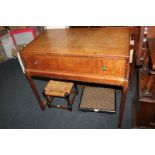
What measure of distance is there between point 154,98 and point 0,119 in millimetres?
1872

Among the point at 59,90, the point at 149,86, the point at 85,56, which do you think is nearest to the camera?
the point at 85,56

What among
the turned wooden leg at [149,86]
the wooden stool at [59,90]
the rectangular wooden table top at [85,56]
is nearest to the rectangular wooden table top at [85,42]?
the rectangular wooden table top at [85,56]

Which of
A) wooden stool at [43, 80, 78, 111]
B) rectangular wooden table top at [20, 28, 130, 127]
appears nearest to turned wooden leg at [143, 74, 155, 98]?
rectangular wooden table top at [20, 28, 130, 127]

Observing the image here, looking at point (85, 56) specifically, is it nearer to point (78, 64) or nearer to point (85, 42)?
point (78, 64)

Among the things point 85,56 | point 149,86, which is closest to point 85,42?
point 85,56

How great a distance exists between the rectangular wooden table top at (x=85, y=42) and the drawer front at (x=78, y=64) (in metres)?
0.05

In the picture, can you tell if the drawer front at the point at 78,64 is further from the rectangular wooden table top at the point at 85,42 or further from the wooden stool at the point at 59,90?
the wooden stool at the point at 59,90

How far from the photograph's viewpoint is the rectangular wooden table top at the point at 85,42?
124 cm

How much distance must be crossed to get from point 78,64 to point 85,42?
0.23m

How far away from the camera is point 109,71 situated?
50.0 inches

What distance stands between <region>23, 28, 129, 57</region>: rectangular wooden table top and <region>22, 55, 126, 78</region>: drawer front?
52 millimetres

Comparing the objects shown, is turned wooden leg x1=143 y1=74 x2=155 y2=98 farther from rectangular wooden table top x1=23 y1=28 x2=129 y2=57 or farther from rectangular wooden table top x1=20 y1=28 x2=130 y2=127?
rectangular wooden table top x1=23 y1=28 x2=129 y2=57

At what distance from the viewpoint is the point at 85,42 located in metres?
1.40
